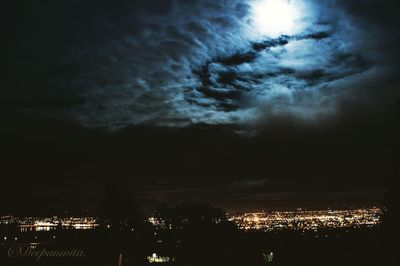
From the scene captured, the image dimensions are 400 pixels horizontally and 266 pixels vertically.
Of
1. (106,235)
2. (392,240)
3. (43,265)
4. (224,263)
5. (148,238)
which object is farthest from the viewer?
(148,238)

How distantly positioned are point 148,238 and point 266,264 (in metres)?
44.8

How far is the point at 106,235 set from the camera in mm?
66250

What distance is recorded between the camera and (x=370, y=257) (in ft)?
102

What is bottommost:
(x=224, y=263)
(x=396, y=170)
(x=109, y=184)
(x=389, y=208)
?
(x=224, y=263)

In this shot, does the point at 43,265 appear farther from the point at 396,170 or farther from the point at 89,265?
the point at 396,170

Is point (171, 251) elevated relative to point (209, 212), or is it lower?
lower

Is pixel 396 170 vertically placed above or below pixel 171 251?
above

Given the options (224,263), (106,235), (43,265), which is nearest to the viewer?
(43,265)

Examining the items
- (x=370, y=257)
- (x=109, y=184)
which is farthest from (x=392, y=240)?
(x=109, y=184)

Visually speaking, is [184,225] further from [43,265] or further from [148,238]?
[43,265]

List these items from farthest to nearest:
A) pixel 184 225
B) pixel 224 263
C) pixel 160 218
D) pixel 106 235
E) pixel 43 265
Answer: pixel 160 218 < pixel 184 225 < pixel 106 235 < pixel 224 263 < pixel 43 265

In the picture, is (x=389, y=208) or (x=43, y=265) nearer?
(x=43, y=265)

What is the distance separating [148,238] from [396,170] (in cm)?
5145

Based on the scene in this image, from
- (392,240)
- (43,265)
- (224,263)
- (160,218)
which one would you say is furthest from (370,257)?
(160,218)
